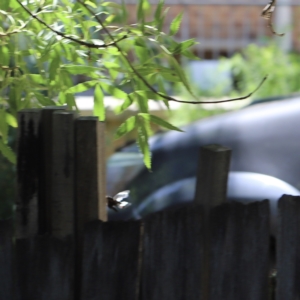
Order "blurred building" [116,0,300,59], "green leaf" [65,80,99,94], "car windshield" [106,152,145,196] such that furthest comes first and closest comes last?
1. "blurred building" [116,0,300,59]
2. "car windshield" [106,152,145,196]
3. "green leaf" [65,80,99,94]

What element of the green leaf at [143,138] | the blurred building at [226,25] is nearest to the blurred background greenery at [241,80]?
the blurred building at [226,25]

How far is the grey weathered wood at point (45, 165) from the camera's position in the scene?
1658 millimetres

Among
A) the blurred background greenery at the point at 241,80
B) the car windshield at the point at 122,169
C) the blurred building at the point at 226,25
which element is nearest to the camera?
the car windshield at the point at 122,169

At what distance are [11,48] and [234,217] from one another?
813 millimetres

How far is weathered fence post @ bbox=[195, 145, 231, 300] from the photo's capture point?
5.42 ft

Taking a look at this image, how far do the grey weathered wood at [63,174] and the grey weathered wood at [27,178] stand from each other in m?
0.05

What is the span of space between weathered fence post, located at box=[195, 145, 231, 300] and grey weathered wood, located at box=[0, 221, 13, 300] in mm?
521

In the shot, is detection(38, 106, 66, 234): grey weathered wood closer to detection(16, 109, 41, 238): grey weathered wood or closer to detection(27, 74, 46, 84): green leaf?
detection(16, 109, 41, 238): grey weathered wood

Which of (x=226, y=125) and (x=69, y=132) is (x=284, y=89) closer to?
(x=226, y=125)

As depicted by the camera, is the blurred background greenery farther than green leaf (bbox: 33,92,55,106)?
Yes

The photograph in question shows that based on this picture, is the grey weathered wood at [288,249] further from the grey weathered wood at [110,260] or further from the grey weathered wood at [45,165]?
the grey weathered wood at [45,165]

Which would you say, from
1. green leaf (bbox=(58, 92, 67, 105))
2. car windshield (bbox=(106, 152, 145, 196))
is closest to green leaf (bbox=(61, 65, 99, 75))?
green leaf (bbox=(58, 92, 67, 105))

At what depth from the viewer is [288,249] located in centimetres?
169

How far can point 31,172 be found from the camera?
5.41 ft
